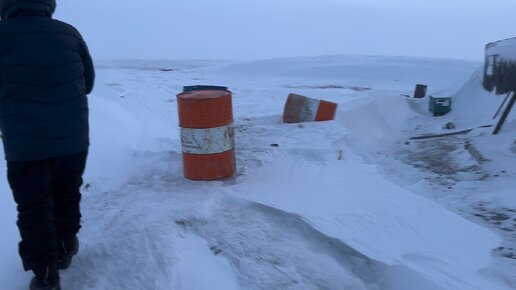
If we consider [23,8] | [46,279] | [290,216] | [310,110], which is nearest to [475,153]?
[310,110]

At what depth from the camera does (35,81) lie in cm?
291

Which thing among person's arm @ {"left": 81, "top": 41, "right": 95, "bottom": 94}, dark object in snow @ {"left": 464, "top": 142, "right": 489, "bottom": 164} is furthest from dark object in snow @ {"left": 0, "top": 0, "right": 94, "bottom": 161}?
dark object in snow @ {"left": 464, "top": 142, "right": 489, "bottom": 164}

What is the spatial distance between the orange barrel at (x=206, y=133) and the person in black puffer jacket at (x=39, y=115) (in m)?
1.77

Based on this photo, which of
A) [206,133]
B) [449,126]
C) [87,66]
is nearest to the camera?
[87,66]

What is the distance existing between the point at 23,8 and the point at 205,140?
2.36 m

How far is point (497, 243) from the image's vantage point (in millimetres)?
4285

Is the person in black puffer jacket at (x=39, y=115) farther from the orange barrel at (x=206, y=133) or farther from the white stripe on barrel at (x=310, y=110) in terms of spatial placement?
the white stripe on barrel at (x=310, y=110)

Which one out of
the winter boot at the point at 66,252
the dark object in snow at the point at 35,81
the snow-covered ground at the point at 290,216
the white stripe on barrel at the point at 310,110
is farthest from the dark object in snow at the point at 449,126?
the dark object in snow at the point at 35,81

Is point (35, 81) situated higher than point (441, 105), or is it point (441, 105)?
point (35, 81)

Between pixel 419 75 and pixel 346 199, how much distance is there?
18.9 metres

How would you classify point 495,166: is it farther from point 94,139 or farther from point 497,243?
point 94,139

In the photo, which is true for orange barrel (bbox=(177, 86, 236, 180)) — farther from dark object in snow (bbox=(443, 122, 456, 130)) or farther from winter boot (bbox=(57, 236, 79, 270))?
dark object in snow (bbox=(443, 122, 456, 130))

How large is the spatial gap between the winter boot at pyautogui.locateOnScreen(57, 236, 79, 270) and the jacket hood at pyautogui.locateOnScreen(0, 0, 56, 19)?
1452 millimetres

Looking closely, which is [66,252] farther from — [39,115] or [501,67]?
[501,67]
